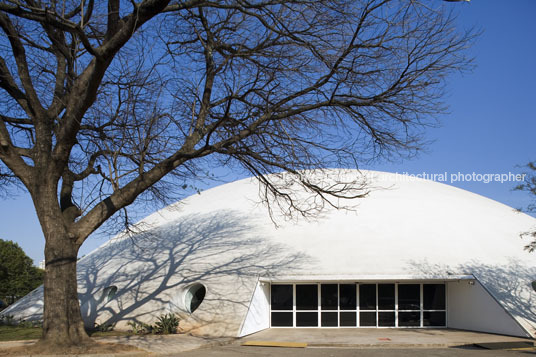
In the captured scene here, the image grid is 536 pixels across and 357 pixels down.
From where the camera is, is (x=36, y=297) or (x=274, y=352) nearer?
(x=274, y=352)

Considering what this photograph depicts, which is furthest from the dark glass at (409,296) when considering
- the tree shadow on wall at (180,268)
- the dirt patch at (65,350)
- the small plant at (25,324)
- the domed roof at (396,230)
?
the small plant at (25,324)

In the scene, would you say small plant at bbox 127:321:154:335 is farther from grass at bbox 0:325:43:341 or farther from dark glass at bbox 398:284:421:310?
dark glass at bbox 398:284:421:310

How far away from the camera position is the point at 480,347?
12.5 metres

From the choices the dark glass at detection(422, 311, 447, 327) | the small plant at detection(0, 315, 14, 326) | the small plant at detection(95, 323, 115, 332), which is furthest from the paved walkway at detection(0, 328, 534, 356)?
the small plant at detection(0, 315, 14, 326)

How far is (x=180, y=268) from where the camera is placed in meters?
17.0

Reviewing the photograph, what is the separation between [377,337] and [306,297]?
3.58 m

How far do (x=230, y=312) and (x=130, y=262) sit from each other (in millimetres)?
5642

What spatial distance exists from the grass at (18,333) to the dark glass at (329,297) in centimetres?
927

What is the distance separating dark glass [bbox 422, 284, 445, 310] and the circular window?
25.9 feet

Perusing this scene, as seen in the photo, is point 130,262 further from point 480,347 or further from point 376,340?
point 480,347

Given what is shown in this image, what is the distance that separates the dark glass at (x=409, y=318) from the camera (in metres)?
17.1

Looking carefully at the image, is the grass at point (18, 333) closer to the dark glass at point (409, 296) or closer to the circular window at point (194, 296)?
the circular window at point (194, 296)

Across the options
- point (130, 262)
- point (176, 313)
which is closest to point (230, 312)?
point (176, 313)

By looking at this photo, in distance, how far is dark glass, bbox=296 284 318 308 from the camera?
1725 centimetres
